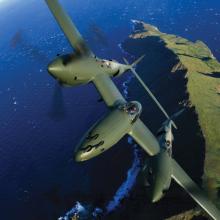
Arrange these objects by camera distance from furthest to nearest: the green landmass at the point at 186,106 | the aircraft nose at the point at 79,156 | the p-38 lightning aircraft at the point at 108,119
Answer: the green landmass at the point at 186,106
the p-38 lightning aircraft at the point at 108,119
the aircraft nose at the point at 79,156

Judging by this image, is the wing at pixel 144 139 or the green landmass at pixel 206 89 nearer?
the wing at pixel 144 139

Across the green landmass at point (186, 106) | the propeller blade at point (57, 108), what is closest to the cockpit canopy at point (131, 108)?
the green landmass at point (186, 106)

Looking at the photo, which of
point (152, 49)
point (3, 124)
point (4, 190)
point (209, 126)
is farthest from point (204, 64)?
point (4, 190)

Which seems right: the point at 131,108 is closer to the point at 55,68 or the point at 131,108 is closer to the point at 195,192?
the point at 55,68

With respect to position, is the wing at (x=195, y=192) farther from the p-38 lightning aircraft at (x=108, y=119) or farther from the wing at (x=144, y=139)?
the wing at (x=144, y=139)

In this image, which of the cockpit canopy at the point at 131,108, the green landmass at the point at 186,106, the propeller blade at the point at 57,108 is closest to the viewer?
the cockpit canopy at the point at 131,108

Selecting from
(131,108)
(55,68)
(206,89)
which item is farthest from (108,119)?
(206,89)

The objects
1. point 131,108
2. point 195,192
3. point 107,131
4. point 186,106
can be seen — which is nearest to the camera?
point 107,131
